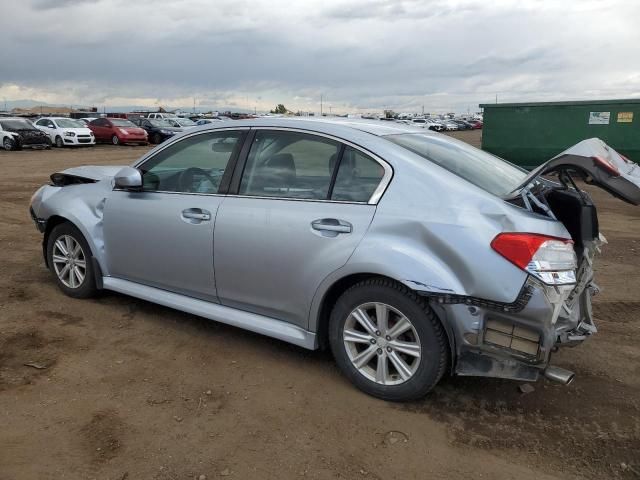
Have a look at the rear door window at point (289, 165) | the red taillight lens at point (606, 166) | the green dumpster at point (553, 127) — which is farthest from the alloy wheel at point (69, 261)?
the green dumpster at point (553, 127)

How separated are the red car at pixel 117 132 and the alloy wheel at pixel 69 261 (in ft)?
86.7

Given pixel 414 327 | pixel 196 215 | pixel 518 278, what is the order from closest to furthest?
pixel 518 278
pixel 414 327
pixel 196 215

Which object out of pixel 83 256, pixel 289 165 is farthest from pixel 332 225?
pixel 83 256

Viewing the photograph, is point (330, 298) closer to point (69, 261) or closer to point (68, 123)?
point (69, 261)

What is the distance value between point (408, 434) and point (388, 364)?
1.42 feet

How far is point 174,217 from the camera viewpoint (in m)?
4.02

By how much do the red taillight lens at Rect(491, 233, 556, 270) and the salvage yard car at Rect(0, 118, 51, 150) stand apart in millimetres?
26592

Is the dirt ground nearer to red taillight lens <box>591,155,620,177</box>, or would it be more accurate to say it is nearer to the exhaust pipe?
the exhaust pipe

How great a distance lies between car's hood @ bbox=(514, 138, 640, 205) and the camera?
281 centimetres

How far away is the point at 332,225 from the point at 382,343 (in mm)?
751

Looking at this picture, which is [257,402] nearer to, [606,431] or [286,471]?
[286,471]

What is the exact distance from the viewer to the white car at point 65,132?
88.2 ft

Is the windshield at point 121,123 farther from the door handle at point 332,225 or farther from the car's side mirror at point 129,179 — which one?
the door handle at point 332,225

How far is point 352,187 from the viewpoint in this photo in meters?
3.39
